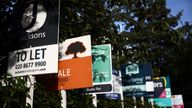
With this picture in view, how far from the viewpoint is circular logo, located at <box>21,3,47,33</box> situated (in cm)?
647

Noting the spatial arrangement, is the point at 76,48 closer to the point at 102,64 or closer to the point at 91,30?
the point at 91,30

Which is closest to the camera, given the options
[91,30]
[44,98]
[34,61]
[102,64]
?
[34,61]

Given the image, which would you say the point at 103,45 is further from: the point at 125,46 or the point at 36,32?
the point at 36,32

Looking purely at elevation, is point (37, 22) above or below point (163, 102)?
above

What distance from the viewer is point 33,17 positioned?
6.55m

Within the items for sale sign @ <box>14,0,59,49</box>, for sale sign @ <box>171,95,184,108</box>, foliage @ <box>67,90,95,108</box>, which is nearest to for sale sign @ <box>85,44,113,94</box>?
foliage @ <box>67,90,95,108</box>

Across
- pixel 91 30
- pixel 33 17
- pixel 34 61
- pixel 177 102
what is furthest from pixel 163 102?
pixel 34 61

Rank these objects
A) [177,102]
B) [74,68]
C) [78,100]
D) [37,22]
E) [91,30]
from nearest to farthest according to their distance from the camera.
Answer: [37,22]
[74,68]
[91,30]
[78,100]
[177,102]

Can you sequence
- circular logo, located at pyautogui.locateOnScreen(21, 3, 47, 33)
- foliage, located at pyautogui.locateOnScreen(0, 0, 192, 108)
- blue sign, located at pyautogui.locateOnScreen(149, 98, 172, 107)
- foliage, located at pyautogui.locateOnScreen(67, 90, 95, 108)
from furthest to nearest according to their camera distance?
blue sign, located at pyautogui.locateOnScreen(149, 98, 172, 107) < foliage, located at pyautogui.locateOnScreen(67, 90, 95, 108) < foliage, located at pyautogui.locateOnScreen(0, 0, 192, 108) < circular logo, located at pyautogui.locateOnScreen(21, 3, 47, 33)

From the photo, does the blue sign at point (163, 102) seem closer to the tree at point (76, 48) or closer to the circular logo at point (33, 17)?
the tree at point (76, 48)

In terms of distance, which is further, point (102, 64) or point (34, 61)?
point (102, 64)

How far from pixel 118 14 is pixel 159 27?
88 centimetres

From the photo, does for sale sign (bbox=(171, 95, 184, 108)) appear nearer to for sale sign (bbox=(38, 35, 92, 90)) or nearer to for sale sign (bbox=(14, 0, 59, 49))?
for sale sign (bbox=(38, 35, 92, 90))

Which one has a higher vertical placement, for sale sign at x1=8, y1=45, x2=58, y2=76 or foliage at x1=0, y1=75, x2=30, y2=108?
for sale sign at x1=8, y1=45, x2=58, y2=76
